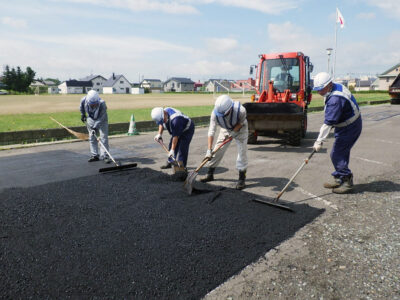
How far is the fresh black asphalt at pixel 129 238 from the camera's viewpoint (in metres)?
2.39

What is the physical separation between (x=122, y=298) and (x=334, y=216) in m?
2.79

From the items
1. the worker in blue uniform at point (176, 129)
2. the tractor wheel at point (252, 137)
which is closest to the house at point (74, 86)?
the tractor wheel at point (252, 137)

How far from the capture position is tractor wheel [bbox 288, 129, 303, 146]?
809cm

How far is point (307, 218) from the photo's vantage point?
3641 millimetres

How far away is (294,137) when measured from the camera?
8.17 m

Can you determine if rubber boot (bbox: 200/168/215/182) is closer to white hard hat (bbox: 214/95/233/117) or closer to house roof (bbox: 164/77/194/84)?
white hard hat (bbox: 214/95/233/117)

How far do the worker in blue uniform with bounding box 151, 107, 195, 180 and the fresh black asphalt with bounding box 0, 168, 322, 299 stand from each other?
677 mm

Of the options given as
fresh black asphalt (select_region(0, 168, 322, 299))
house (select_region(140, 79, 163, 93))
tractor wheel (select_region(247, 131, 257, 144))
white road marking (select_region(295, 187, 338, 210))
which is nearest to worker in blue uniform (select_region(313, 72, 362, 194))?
white road marking (select_region(295, 187, 338, 210))

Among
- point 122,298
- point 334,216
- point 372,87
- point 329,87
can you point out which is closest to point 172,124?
point 329,87

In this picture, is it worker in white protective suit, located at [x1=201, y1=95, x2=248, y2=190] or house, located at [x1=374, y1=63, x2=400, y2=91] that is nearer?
worker in white protective suit, located at [x1=201, y1=95, x2=248, y2=190]

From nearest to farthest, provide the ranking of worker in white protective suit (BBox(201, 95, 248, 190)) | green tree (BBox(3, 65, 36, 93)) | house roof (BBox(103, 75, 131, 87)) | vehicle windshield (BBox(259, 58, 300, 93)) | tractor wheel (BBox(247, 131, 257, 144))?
1. worker in white protective suit (BBox(201, 95, 248, 190))
2. tractor wheel (BBox(247, 131, 257, 144))
3. vehicle windshield (BBox(259, 58, 300, 93))
4. green tree (BBox(3, 65, 36, 93))
5. house roof (BBox(103, 75, 131, 87))

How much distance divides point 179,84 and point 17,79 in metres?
48.6

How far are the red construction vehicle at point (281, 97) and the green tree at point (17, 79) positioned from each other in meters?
65.7

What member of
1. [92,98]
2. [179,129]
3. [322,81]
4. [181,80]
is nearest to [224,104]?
[179,129]
